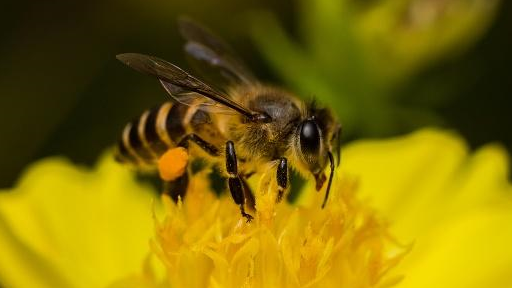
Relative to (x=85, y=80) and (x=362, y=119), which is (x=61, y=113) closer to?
(x=85, y=80)

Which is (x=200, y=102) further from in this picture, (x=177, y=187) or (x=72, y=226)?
(x=72, y=226)

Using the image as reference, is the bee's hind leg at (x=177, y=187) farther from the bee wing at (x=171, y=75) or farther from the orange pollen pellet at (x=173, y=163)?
the bee wing at (x=171, y=75)

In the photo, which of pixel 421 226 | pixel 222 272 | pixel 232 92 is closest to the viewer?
pixel 222 272

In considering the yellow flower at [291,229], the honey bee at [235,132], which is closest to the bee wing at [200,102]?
the honey bee at [235,132]

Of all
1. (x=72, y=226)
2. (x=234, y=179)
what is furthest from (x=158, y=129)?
(x=72, y=226)

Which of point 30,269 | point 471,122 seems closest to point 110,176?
point 30,269

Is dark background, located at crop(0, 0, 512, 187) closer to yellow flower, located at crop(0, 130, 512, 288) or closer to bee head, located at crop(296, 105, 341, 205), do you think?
yellow flower, located at crop(0, 130, 512, 288)

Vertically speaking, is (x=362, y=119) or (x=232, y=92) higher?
(x=362, y=119)

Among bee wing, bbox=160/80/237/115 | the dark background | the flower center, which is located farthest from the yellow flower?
the dark background
